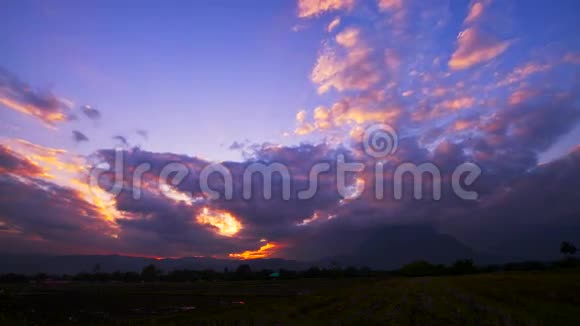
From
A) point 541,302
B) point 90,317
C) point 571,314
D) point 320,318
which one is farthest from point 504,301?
point 90,317

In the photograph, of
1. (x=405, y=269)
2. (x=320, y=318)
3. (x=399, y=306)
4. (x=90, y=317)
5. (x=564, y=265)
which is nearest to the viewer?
(x=320, y=318)

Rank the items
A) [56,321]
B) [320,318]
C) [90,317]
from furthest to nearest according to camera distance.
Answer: [90,317], [56,321], [320,318]

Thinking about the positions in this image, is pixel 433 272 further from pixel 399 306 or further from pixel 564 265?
pixel 399 306

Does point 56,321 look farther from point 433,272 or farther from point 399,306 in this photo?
point 433,272

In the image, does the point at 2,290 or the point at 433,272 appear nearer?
the point at 2,290

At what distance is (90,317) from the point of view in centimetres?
4669

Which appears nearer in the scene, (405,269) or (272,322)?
(272,322)

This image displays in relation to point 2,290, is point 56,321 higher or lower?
lower

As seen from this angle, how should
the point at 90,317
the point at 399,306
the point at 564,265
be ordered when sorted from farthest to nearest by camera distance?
the point at 564,265
the point at 90,317
the point at 399,306

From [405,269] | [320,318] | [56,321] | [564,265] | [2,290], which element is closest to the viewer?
[2,290]

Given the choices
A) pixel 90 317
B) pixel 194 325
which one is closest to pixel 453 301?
pixel 194 325

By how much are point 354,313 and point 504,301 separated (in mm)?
16576

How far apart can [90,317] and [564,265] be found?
453 ft

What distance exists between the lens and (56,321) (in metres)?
42.8
